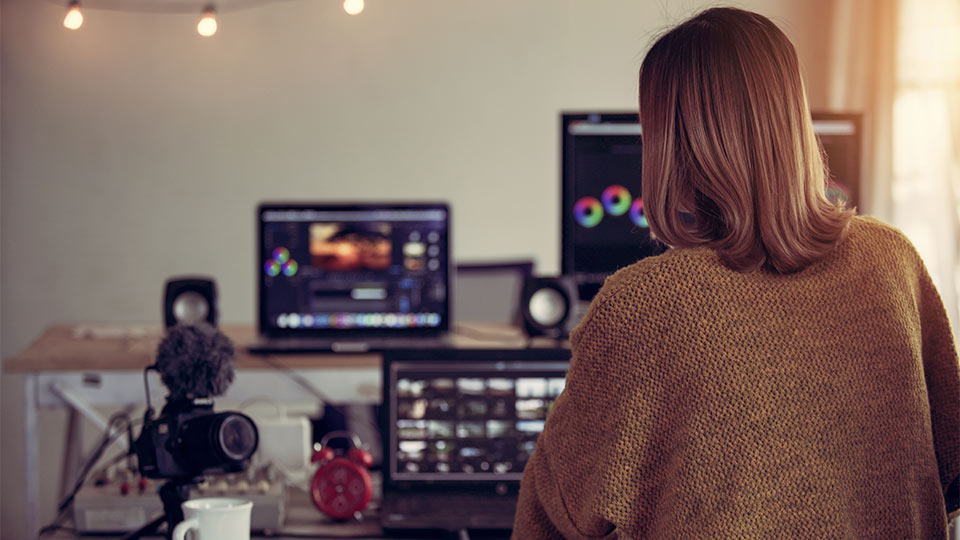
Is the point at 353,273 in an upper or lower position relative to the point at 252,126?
lower

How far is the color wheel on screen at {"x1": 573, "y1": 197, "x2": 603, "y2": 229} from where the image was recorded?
6.40 ft

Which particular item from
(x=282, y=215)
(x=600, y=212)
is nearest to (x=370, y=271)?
(x=282, y=215)

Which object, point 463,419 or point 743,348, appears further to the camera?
point 463,419

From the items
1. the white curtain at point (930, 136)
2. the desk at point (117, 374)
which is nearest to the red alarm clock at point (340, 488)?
the desk at point (117, 374)

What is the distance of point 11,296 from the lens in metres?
3.69

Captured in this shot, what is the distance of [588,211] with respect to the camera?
1952 millimetres

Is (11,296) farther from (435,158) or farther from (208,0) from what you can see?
(435,158)

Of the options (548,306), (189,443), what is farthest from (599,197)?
(189,443)

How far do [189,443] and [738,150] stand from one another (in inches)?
28.1

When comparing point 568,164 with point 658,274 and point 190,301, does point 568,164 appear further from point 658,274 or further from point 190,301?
point 658,274

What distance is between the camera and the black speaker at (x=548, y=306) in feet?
5.85

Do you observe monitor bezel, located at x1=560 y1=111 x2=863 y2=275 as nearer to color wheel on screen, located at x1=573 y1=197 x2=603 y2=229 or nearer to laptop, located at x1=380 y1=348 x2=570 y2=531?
color wheel on screen, located at x1=573 y1=197 x2=603 y2=229

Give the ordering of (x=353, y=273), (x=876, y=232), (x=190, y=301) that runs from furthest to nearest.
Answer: (x=353, y=273) → (x=190, y=301) → (x=876, y=232)

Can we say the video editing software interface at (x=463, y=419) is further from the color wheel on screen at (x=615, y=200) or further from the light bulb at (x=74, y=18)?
the light bulb at (x=74, y=18)
